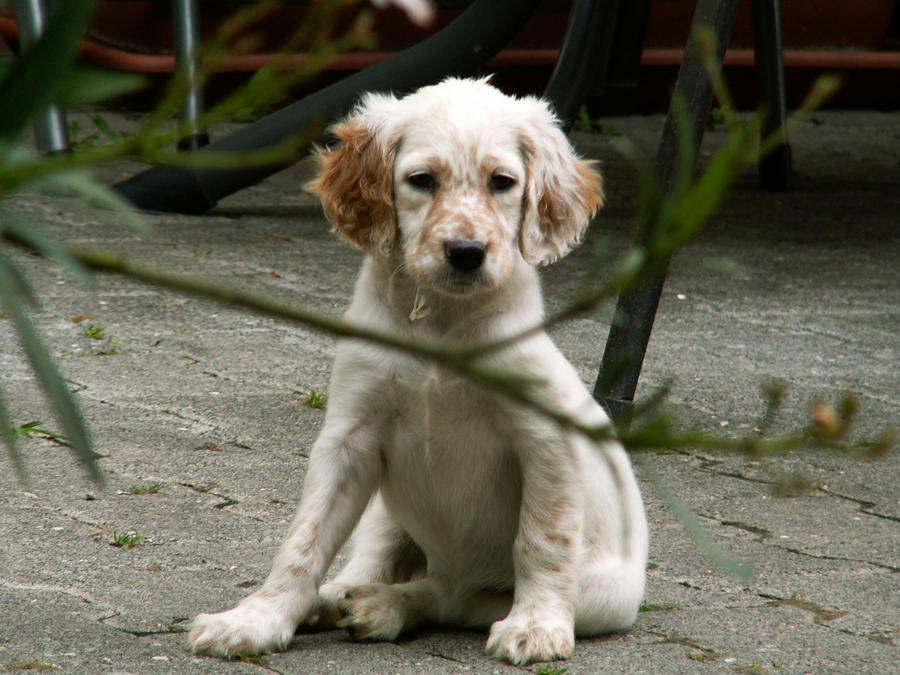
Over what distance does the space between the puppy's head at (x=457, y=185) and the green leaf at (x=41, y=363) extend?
6.76 feet

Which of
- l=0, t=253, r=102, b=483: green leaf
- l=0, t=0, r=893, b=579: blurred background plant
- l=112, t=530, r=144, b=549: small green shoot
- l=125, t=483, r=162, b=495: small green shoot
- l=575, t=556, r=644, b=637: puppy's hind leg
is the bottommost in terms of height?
l=112, t=530, r=144, b=549: small green shoot

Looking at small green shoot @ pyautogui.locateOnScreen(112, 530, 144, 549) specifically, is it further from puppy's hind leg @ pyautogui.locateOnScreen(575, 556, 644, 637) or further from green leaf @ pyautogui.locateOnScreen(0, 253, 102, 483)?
green leaf @ pyautogui.locateOnScreen(0, 253, 102, 483)

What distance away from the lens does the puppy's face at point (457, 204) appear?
2578mm

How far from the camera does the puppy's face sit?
258 centimetres

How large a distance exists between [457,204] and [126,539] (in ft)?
3.71

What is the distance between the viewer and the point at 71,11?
492mm

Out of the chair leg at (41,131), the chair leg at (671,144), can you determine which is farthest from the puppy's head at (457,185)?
the chair leg at (41,131)

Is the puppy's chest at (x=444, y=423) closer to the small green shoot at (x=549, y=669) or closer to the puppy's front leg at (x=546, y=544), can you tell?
the puppy's front leg at (x=546, y=544)

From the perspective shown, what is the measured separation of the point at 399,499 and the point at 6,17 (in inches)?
263

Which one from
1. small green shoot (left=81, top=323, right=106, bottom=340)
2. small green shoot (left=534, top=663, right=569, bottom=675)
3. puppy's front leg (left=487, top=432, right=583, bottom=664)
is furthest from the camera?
small green shoot (left=81, top=323, right=106, bottom=340)

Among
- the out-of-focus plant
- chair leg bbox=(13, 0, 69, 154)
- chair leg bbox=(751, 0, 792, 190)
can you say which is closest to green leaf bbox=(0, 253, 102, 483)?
the out-of-focus plant

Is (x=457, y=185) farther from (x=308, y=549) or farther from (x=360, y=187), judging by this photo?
(x=308, y=549)

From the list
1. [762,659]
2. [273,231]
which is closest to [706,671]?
[762,659]

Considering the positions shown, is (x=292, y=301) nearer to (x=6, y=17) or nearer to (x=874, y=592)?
(x=874, y=592)
